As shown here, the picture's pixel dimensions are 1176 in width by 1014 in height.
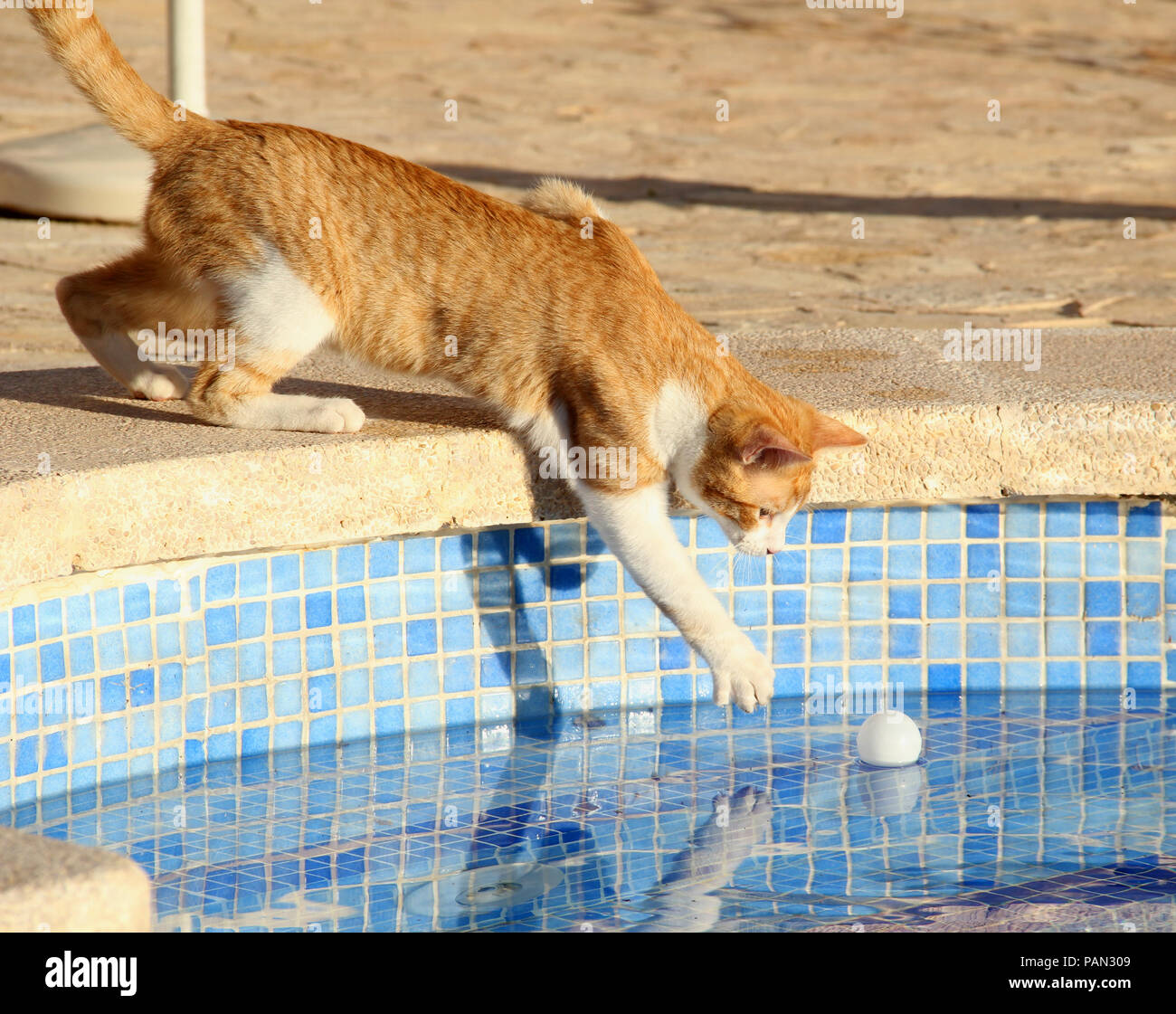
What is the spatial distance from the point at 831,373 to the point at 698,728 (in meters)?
0.89

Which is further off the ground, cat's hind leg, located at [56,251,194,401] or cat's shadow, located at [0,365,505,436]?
cat's hind leg, located at [56,251,194,401]

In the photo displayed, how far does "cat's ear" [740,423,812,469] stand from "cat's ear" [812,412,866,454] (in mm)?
89

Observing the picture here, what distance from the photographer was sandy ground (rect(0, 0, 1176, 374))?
5.36 metres

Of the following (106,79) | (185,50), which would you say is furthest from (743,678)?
(185,50)

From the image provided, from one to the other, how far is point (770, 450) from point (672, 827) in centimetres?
71

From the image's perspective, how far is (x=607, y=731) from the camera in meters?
3.35

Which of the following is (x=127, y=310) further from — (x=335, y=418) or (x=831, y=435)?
(x=831, y=435)

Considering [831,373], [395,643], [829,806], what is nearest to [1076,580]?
[831,373]

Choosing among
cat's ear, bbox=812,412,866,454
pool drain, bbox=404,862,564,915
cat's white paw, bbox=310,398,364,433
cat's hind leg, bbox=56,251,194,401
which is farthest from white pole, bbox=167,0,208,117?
pool drain, bbox=404,862,564,915

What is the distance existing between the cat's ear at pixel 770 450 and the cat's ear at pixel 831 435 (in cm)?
9

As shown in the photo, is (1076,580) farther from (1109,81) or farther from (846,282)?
(1109,81)

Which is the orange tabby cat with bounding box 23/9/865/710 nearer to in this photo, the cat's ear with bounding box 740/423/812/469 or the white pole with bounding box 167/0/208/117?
the cat's ear with bounding box 740/423/812/469

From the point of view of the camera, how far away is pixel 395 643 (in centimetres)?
324

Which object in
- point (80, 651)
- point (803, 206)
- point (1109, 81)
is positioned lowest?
point (80, 651)
